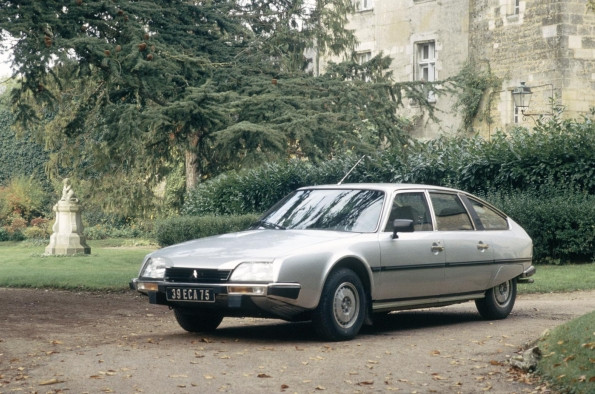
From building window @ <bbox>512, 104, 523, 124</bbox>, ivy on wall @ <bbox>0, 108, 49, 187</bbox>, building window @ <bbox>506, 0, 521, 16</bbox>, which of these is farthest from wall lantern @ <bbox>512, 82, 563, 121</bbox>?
ivy on wall @ <bbox>0, 108, 49, 187</bbox>

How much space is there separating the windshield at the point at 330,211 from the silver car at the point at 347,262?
0.04 feet

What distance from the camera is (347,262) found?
11.1 meters

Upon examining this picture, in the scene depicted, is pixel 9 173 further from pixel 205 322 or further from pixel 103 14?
pixel 205 322

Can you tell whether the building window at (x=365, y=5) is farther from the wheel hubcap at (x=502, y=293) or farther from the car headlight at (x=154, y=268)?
the car headlight at (x=154, y=268)

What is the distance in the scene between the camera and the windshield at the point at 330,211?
38.8ft

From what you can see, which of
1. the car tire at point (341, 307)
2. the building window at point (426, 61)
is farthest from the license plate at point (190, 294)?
the building window at point (426, 61)

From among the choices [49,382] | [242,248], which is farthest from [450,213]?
[49,382]

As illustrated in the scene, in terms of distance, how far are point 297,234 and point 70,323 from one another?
137 inches

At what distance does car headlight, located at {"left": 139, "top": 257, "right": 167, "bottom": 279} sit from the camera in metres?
11.0

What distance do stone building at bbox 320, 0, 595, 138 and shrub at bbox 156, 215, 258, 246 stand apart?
32.2ft

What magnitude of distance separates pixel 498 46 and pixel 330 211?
2734cm

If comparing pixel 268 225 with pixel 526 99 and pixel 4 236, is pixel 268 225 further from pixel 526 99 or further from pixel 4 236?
pixel 4 236

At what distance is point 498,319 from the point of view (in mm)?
13258

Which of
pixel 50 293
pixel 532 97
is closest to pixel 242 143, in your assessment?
pixel 50 293
